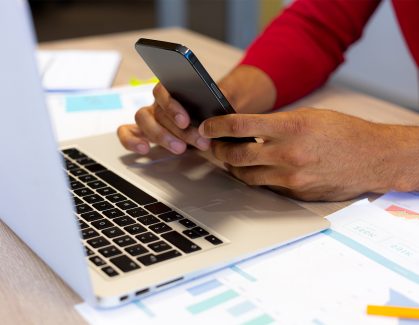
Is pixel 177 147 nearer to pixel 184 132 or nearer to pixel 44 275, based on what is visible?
pixel 184 132

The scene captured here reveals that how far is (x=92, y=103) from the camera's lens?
104 cm

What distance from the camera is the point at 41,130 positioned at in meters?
0.44

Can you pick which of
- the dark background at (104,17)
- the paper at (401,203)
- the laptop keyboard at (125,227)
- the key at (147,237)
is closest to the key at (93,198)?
the laptop keyboard at (125,227)

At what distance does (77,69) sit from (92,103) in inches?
7.5

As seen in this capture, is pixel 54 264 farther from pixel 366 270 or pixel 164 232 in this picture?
pixel 366 270

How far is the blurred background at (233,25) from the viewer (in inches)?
85.5

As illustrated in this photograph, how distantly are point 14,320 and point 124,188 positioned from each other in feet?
0.76

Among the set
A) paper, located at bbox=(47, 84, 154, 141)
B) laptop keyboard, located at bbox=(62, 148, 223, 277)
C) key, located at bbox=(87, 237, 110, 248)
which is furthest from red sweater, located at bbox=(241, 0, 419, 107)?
key, located at bbox=(87, 237, 110, 248)

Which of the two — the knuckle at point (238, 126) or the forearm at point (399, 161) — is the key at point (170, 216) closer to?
the knuckle at point (238, 126)

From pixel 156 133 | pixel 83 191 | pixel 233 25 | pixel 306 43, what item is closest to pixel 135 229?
pixel 83 191

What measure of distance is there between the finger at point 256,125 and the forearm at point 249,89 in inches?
11.4

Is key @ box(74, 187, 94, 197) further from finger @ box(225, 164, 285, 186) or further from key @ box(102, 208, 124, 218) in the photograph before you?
finger @ box(225, 164, 285, 186)

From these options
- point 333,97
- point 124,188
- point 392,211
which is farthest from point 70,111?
point 392,211

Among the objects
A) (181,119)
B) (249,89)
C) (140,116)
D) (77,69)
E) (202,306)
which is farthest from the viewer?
(77,69)
